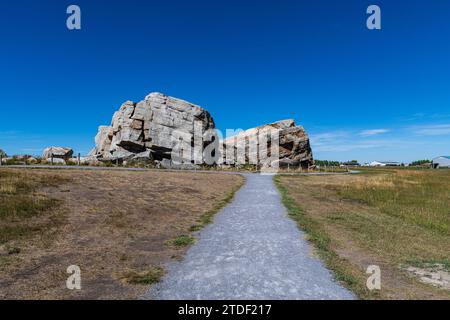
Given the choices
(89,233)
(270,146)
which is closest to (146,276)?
(89,233)

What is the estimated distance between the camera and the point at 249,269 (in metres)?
6.97

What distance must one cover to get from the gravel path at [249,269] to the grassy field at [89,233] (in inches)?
25.2

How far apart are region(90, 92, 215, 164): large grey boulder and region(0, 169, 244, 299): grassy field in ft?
116

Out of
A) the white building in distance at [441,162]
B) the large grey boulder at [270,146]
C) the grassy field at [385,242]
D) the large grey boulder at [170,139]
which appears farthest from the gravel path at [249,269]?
the white building in distance at [441,162]

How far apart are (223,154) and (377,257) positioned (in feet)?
190

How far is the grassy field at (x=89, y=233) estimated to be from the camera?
21.3 ft

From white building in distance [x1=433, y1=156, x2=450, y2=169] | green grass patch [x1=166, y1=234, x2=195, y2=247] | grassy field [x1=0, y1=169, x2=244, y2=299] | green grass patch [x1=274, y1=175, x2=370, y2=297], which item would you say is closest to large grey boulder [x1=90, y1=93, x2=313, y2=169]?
grassy field [x1=0, y1=169, x2=244, y2=299]

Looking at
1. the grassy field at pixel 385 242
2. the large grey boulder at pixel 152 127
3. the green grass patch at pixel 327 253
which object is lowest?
the grassy field at pixel 385 242

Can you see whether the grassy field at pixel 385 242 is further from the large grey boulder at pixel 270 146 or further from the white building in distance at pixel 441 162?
the white building in distance at pixel 441 162

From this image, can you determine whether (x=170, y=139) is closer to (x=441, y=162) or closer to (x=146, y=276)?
(x=146, y=276)

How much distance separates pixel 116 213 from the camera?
1311 centimetres

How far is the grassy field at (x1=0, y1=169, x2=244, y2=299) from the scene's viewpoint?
6480 millimetres
